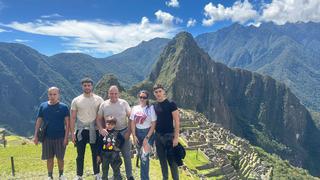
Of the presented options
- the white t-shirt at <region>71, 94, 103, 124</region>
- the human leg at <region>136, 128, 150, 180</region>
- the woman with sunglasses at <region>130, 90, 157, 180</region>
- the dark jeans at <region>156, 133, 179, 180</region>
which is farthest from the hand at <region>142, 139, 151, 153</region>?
the white t-shirt at <region>71, 94, 103, 124</region>

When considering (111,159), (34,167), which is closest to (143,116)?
(111,159)

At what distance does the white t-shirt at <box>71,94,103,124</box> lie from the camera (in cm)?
1562

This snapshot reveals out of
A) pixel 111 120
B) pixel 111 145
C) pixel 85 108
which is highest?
pixel 85 108

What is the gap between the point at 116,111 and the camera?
15469 mm

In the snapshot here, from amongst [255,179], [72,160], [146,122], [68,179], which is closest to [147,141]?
[146,122]

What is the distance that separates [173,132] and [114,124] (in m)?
2.20

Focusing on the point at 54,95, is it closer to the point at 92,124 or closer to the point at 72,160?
the point at 92,124

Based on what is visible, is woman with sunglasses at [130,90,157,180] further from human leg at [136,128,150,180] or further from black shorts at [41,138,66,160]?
black shorts at [41,138,66,160]

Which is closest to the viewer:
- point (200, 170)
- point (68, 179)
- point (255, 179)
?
point (68, 179)

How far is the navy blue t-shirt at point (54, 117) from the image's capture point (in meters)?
15.7

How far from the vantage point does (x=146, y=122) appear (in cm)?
1520

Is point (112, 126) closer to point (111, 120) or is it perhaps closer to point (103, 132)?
point (111, 120)

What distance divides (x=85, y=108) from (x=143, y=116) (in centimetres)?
227

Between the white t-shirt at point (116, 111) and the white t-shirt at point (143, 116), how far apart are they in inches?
17.5
